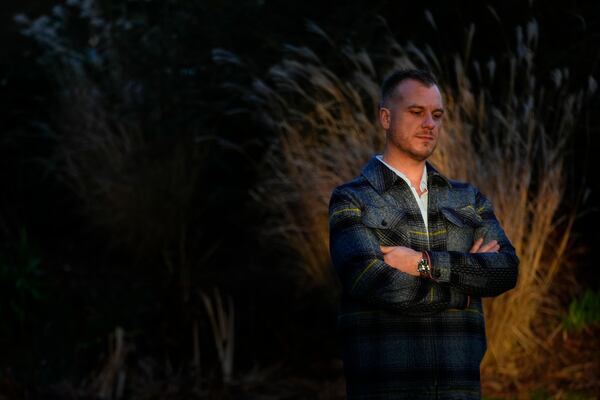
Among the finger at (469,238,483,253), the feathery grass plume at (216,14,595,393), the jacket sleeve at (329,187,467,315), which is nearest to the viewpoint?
the jacket sleeve at (329,187,467,315)

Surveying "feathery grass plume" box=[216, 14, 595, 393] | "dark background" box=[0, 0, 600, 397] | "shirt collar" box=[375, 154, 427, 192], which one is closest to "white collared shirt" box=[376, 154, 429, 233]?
"shirt collar" box=[375, 154, 427, 192]

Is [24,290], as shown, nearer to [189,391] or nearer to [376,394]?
[189,391]

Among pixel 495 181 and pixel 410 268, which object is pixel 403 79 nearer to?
pixel 410 268

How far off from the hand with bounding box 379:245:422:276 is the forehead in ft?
1.45

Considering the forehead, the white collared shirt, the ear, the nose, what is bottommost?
the white collared shirt

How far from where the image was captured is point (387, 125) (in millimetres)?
2799

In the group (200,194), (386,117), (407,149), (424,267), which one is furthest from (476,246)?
(200,194)

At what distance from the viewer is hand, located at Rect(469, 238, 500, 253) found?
278 centimetres

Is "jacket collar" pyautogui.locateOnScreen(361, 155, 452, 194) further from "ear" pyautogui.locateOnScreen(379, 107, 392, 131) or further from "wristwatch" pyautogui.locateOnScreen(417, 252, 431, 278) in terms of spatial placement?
"wristwatch" pyautogui.locateOnScreen(417, 252, 431, 278)

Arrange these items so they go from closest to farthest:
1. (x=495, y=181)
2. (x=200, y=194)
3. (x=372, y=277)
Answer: (x=372, y=277) → (x=495, y=181) → (x=200, y=194)

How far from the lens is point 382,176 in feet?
9.13

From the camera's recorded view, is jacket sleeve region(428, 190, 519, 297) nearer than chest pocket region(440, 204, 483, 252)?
Yes

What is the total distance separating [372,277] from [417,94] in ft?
1.88

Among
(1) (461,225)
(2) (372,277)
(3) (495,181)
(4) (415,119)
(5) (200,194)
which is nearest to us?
(2) (372,277)
